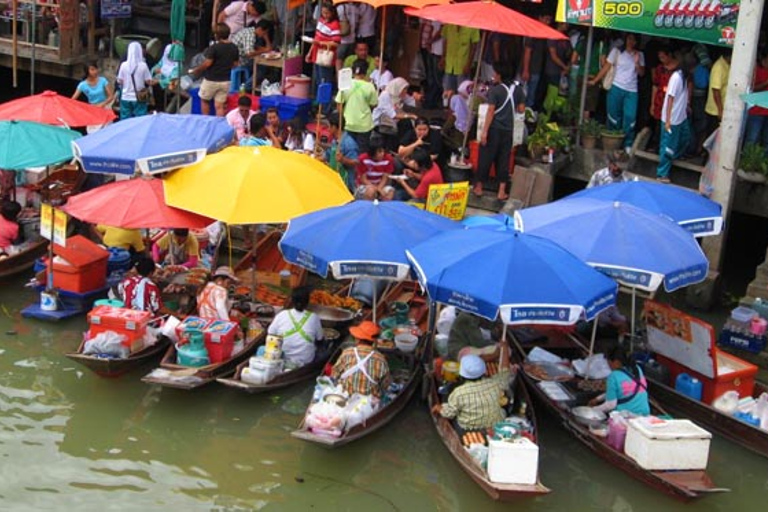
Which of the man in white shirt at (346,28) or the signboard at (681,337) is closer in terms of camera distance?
the signboard at (681,337)

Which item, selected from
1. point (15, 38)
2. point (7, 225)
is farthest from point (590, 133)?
point (15, 38)

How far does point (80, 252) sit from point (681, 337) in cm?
714

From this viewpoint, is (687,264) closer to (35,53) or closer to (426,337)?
(426,337)

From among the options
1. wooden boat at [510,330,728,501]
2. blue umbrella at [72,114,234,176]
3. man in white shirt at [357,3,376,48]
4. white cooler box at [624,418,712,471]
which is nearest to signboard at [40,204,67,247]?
blue umbrella at [72,114,234,176]

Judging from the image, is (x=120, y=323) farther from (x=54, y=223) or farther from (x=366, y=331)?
(x=366, y=331)

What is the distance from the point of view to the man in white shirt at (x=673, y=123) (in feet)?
51.1

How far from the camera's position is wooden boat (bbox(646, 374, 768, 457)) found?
1138cm

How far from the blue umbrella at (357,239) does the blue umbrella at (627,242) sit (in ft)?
4.36

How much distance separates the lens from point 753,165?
15.4 metres

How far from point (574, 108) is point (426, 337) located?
21.1 ft

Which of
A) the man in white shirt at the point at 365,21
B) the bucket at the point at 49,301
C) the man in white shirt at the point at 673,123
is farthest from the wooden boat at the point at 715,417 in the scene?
the man in white shirt at the point at 365,21

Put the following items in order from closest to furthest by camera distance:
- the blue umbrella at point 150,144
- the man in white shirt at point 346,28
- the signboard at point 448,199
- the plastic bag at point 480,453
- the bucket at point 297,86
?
the plastic bag at point 480,453, the blue umbrella at point 150,144, the signboard at point 448,199, the man in white shirt at point 346,28, the bucket at point 297,86

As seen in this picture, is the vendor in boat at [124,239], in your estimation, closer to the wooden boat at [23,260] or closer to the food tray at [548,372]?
the wooden boat at [23,260]

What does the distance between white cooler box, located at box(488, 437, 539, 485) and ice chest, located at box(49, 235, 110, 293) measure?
607 cm
